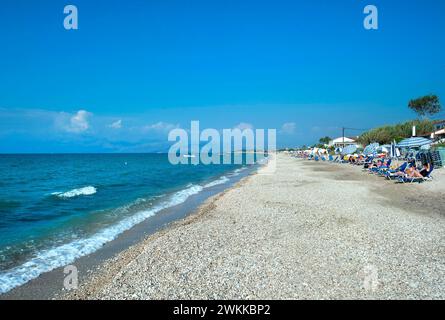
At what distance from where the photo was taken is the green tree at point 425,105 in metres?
70.4

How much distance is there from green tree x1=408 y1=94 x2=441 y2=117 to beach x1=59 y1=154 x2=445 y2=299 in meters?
72.2

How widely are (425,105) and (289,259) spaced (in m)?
79.5

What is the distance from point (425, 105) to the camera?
71312mm

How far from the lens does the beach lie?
16.3 ft

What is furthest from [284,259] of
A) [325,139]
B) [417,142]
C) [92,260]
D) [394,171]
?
[325,139]

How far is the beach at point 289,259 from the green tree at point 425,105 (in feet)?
237

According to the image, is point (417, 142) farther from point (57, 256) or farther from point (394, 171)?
point (57, 256)

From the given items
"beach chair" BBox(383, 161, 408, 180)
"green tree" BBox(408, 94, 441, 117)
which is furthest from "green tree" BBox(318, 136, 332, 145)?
"beach chair" BBox(383, 161, 408, 180)

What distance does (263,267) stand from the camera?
579cm

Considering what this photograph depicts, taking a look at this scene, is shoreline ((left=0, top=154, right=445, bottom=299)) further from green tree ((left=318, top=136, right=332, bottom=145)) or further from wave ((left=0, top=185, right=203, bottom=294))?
green tree ((left=318, top=136, right=332, bottom=145))

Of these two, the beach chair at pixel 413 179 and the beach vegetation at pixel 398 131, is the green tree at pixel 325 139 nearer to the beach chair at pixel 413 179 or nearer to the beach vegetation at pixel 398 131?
the beach vegetation at pixel 398 131

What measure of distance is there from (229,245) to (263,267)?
1618 mm
